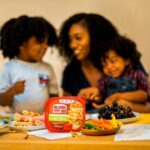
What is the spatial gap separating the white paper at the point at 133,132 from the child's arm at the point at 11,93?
0.56 m

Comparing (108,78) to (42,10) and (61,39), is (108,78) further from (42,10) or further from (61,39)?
(42,10)

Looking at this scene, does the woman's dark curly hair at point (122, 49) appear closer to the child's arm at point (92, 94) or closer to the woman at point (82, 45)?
the woman at point (82, 45)

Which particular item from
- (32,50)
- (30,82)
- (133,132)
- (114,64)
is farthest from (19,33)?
(133,132)

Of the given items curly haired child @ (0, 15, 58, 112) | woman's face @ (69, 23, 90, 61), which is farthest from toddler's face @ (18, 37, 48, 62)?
woman's face @ (69, 23, 90, 61)

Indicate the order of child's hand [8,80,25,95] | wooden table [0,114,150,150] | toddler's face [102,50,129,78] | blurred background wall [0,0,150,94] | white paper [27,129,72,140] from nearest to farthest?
wooden table [0,114,150,150], white paper [27,129,72,140], child's hand [8,80,25,95], toddler's face [102,50,129,78], blurred background wall [0,0,150,94]

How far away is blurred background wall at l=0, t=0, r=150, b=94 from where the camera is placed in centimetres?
192

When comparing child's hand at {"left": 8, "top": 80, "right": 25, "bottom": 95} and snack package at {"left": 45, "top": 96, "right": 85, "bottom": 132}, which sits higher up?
child's hand at {"left": 8, "top": 80, "right": 25, "bottom": 95}

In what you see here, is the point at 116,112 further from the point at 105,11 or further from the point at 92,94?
the point at 105,11

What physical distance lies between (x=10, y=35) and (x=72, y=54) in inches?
13.7

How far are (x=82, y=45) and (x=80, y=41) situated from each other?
23 millimetres

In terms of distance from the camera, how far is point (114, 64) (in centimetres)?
162

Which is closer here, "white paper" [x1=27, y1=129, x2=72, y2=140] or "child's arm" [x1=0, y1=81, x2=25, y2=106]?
"white paper" [x1=27, y1=129, x2=72, y2=140]

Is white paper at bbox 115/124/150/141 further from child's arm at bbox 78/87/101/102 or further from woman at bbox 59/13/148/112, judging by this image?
woman at bbox 59/13/148/112

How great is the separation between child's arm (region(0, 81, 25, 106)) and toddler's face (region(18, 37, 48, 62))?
0.87ft
